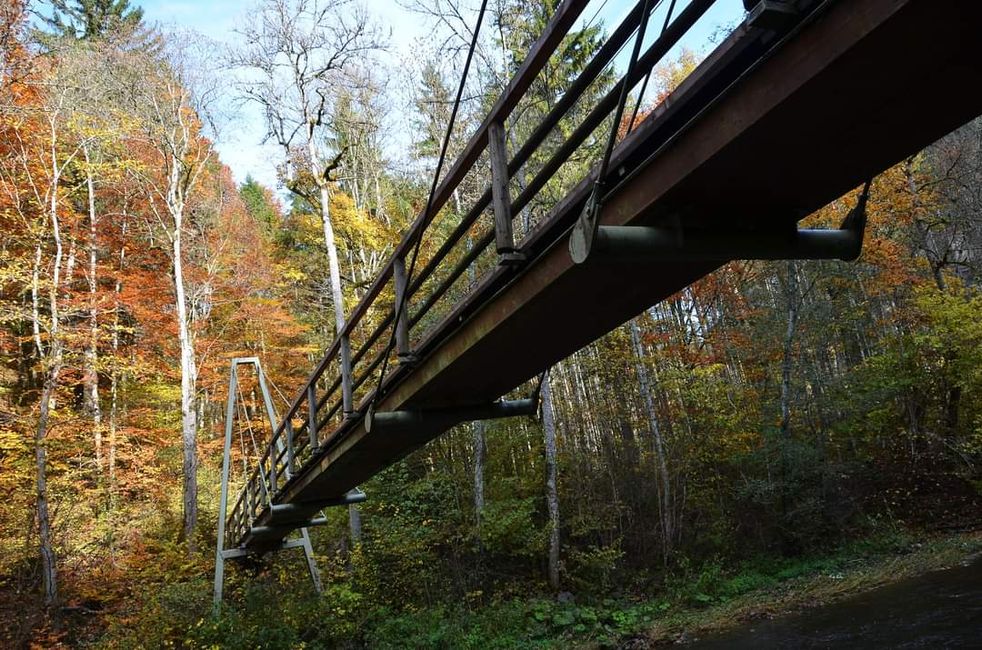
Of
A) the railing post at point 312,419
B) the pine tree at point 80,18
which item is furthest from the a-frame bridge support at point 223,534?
the pine tree at point 80,18

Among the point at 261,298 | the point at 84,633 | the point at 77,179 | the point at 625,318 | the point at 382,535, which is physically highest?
the point at 77,179

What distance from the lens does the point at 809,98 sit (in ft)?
6.12

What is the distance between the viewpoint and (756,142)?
2047mm

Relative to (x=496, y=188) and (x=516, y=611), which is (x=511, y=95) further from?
(x=516, y=611)

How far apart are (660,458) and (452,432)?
15.6 ft

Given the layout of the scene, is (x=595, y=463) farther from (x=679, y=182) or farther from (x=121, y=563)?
(x=679, y=182)

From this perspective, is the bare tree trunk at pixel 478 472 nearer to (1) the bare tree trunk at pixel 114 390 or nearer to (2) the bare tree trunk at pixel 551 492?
(2) the bare tree trunk at pixel 551 492

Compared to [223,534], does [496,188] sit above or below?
above

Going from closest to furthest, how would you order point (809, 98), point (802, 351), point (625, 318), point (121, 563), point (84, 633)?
point (809, 98) < point (625, 318) < point (84, 633) < point (121, 563) < point (802, 351)

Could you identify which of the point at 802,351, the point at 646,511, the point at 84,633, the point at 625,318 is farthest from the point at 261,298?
the point at 625,318

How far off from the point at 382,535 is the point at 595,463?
14.8 ft

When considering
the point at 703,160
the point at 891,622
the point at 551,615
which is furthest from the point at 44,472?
the point at 891,622

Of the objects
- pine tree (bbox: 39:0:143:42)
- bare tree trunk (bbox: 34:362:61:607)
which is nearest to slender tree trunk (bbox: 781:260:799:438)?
bare tree trunk (bbox: 34:362:61:607)

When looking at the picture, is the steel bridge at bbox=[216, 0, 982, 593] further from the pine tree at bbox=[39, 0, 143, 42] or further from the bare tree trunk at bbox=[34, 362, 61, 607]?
the pine tree at bbox=[39, 0, 143, 42]
